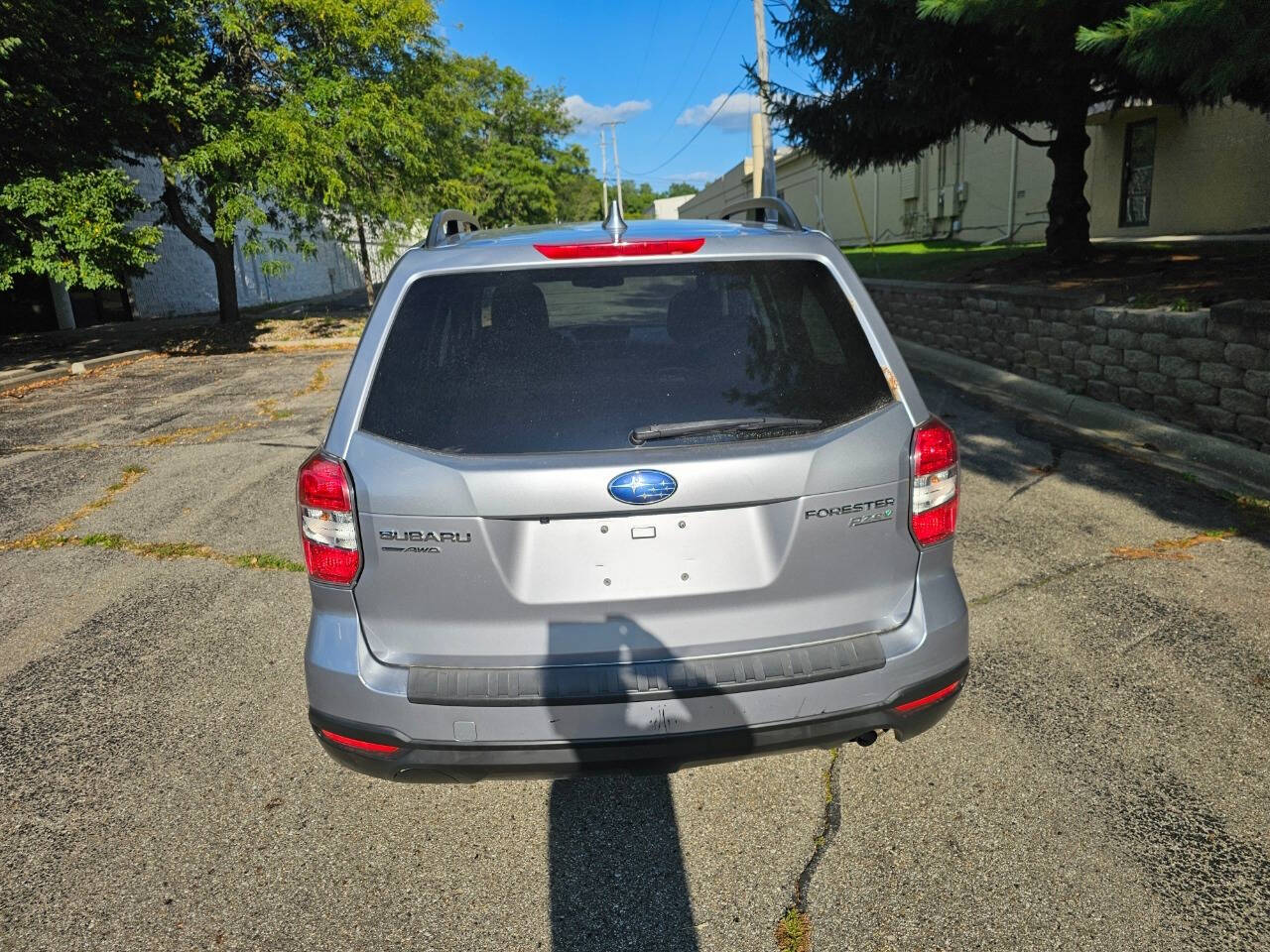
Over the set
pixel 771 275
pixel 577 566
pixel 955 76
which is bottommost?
pixel 577 566

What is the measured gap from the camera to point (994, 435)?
7.23 m

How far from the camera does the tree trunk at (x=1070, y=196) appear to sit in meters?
11.6

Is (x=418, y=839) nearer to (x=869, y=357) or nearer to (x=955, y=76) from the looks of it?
(x=869, y=357)

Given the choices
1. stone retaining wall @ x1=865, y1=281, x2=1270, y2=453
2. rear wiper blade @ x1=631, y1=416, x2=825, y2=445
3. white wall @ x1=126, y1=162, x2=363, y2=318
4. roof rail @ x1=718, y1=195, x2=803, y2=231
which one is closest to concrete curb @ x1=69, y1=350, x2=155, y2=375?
white wall @ x1=126, y1=162, x2=363, y2=318

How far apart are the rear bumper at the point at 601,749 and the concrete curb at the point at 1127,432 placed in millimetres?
4680

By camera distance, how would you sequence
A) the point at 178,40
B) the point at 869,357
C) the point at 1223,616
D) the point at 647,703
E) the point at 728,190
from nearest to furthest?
1. the point at 647,703
2. the point at 869,357
3. the point at 1223,616
4. the point at 178,40
5. the point at 728,190

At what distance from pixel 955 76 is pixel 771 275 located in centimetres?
1015

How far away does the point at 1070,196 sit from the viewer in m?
11.8

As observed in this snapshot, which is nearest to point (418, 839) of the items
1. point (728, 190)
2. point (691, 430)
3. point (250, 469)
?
point (691, 430)

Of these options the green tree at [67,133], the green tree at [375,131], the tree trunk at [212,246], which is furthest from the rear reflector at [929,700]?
the tree trunk at [212,246]

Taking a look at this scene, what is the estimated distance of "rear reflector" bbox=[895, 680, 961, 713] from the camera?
234 centimetres

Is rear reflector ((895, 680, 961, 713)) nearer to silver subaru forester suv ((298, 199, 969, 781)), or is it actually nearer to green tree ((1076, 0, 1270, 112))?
silver subaru forester suv ((298, 199, 969, 781))

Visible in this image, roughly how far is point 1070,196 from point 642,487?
1192 centimetres

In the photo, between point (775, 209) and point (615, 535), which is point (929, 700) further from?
point (775, 209)
